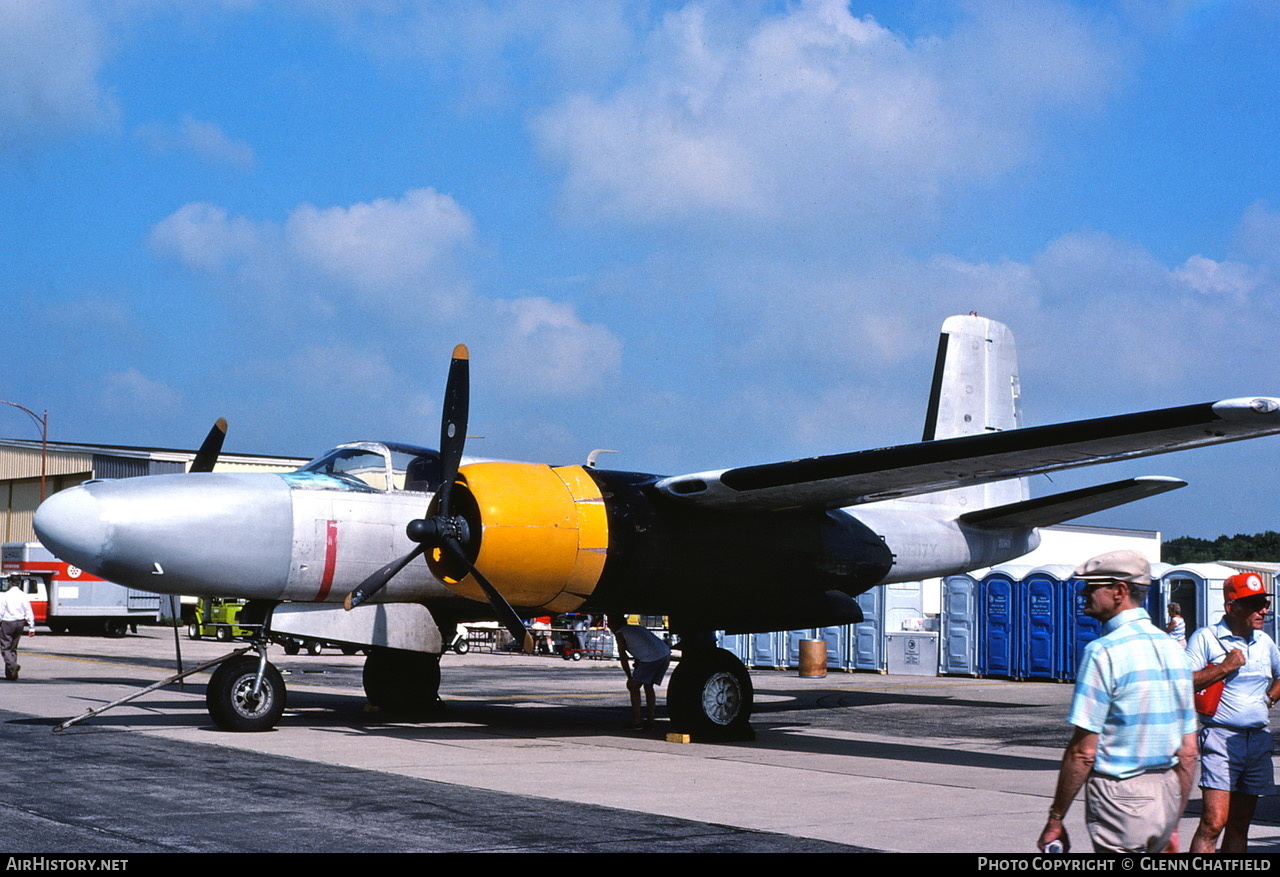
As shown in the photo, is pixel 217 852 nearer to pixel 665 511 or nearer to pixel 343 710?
pixel 665 511

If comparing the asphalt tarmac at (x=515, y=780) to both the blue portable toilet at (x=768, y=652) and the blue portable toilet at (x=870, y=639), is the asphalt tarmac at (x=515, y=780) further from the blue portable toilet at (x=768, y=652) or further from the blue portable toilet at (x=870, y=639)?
the blue portable toilet at (x=768, y=652)

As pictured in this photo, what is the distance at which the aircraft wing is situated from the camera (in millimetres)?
11258

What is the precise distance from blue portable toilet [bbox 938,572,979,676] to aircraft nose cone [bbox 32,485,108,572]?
2075cm

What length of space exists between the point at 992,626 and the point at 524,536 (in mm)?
18866

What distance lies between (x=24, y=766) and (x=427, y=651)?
17.7ft

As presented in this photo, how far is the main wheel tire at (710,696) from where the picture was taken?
583 inches

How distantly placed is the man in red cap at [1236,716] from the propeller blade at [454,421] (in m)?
8.14

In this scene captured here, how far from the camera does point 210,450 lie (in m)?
15.8

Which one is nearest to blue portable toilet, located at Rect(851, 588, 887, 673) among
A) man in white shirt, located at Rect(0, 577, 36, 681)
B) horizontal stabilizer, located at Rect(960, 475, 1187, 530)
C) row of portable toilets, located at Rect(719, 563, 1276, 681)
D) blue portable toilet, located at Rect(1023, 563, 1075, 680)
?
row of portable toilets, located at Rect(719, 563, 1276, 681)

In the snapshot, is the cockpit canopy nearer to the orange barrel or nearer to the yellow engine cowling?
the yellow engine cowling

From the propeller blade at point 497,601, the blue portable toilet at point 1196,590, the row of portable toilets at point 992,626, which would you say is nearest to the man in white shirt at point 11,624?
the propeller blade at point 497,601

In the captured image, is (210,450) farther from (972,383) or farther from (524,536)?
(972,383)

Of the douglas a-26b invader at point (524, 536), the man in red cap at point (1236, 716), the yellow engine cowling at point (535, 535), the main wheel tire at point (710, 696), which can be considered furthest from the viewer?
the main wheel tire at point (710, 696)

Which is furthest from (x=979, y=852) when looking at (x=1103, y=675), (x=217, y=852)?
(x=217, y=852)
